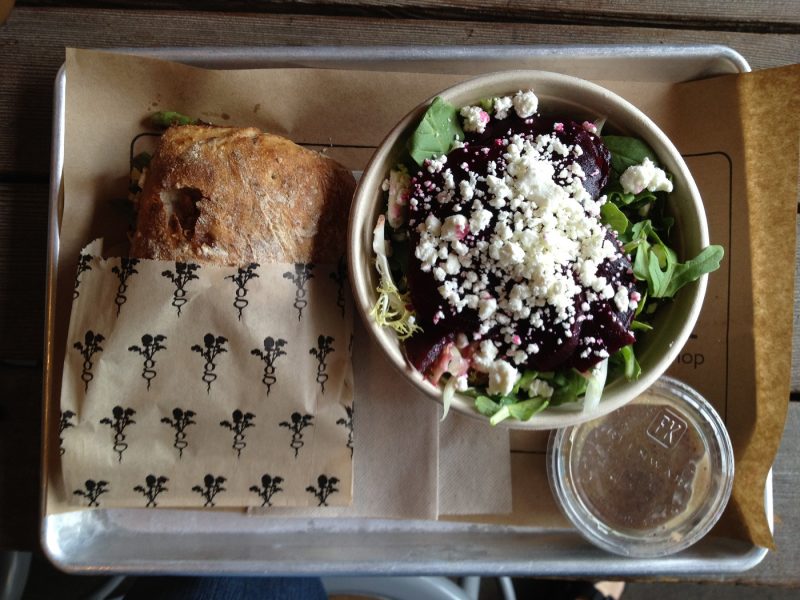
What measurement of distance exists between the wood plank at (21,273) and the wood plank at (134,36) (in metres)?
0.06

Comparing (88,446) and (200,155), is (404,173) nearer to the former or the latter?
(200,155)

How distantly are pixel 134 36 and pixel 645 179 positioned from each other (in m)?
0.93

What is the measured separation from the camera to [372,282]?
91 cm

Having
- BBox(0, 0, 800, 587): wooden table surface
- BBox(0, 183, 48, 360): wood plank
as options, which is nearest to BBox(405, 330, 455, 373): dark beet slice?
BBox(0, 0, 800, 587): wooden table surface

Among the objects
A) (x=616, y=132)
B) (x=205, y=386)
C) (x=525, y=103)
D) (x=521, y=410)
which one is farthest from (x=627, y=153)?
(x=205, y=386)

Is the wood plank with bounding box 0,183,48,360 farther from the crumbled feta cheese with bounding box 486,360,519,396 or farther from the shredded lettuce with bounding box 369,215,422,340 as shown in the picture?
the crumbled feta cheese with bounding box 486,360,519,396

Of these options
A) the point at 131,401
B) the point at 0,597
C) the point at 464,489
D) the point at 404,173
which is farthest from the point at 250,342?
the point at 0,597

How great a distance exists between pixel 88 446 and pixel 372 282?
0.49 metres

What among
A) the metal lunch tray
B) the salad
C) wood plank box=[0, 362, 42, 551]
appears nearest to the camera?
the salad

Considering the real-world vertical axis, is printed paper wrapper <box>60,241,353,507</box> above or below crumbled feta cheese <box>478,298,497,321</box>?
below

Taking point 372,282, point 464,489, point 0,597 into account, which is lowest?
point 0,597

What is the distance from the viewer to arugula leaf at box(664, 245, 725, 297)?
2.86ft

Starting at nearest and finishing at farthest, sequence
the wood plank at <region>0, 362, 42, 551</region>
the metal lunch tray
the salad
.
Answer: the salad
the metal lunch tray
the wood plank at <region>0, 362, 42, 551</region>

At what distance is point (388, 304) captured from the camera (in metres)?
0.90
